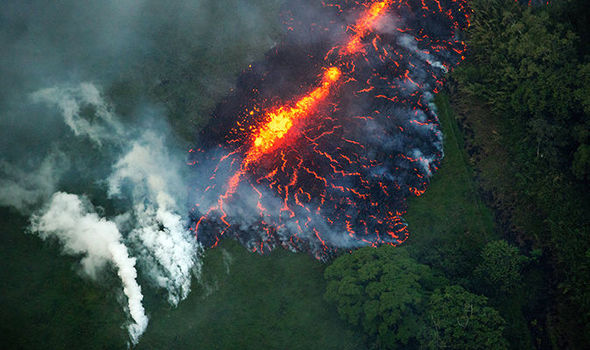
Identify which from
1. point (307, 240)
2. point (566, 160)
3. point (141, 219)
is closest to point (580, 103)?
point (566, 160)

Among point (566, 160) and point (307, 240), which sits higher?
point (566, 160)

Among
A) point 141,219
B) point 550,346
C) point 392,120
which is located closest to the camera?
point 550,346

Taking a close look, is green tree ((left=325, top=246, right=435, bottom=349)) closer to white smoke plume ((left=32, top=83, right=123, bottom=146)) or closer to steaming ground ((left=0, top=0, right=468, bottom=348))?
steaming ground ((left=0, top=0, right=468, bottom=348))

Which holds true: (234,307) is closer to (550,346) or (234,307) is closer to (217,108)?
(217,108)

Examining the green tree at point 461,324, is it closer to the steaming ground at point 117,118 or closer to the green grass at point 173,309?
the green grass at point 173,309

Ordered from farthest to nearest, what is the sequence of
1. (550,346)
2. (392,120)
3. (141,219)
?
(392,120) < (141,219) < (550,346)

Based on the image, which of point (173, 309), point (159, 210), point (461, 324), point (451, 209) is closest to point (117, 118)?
point (159, 210)
